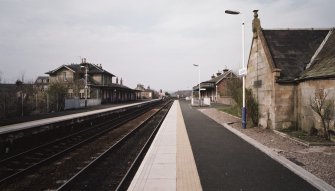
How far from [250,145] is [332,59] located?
6.36 m

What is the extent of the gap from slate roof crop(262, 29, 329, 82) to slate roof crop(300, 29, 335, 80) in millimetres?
489

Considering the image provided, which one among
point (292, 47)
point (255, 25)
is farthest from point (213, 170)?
point (255, 25)

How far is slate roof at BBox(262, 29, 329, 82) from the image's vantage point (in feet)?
52.9

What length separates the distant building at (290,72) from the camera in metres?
14.0

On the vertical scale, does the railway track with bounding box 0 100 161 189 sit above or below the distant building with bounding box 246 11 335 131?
below

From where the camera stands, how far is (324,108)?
12.8m

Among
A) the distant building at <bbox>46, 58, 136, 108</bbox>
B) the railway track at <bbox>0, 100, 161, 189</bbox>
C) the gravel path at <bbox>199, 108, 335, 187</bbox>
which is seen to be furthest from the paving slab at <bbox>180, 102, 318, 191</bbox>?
the distant building at <bbox>46, 58, 136, 108</bbox>

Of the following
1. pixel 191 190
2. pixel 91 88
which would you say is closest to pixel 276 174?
Answer: pixel 191 190

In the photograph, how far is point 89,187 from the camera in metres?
7.19

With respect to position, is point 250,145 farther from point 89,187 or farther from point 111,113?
point 111,113

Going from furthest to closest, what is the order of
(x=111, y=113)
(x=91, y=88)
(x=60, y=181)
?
1. (x=91, y=88)
2. (x=111, y=113)
3. (x=60, y=181)

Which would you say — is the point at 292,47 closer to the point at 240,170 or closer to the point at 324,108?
the point at 324,108

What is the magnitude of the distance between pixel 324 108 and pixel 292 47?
613 centimetres

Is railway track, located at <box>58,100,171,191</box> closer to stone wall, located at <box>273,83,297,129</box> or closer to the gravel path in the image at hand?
the gravel path
